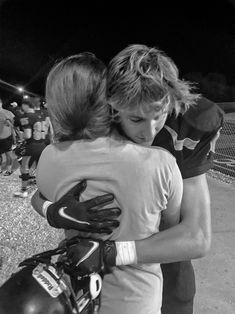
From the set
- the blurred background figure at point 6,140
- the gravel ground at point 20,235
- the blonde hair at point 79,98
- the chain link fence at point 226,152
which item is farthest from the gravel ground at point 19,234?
the chain link fence at point 226,152

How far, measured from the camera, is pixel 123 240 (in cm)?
129

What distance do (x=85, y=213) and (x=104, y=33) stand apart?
28653 millimetres

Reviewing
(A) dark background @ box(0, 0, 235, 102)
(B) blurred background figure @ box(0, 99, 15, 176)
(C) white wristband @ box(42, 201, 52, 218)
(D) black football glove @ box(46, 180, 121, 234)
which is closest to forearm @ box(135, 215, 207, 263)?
(D) black football glove @ box(46, 180, 121, 234)

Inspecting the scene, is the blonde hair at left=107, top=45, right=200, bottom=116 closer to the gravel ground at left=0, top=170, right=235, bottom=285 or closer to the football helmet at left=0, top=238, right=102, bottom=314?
the football helmet at left=0, top=238, right=102, bottom=314

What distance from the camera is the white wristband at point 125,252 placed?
1.25 metres

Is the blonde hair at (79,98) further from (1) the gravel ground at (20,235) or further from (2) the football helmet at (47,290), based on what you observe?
(1) the gravel ground at (20,235)

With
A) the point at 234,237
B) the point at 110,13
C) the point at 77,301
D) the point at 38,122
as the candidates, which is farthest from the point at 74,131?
the point at 110,13

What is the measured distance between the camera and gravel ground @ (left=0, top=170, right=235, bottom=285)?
4008 millimetres

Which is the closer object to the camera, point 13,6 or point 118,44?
point 13,6

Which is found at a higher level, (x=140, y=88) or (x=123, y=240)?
(x=140, y=88)

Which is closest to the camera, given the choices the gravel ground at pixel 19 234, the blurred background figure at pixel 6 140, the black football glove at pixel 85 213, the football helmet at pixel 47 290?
the football helmet at pixel 47 290

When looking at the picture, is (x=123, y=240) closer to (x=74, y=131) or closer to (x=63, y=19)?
(x=74, y=131)

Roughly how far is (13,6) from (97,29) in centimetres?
613

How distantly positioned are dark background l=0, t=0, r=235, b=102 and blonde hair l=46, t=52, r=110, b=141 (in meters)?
24.0
